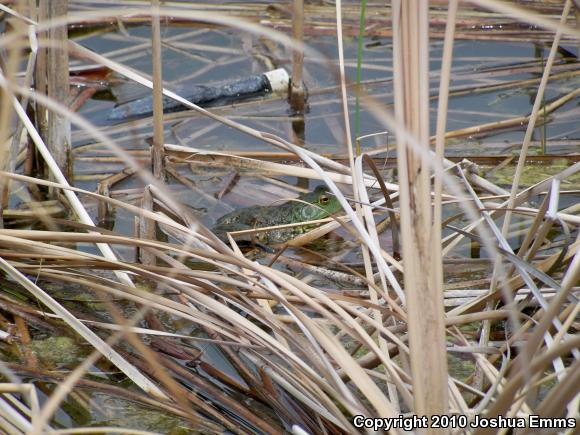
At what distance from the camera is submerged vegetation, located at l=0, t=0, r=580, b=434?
4.17 feet

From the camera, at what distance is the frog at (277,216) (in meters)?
3.17

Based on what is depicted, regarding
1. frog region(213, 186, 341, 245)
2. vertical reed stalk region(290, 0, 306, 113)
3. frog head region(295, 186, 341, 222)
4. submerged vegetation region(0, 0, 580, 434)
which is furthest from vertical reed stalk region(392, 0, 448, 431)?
vertical reed stalk region(290, 0, 306, 113)

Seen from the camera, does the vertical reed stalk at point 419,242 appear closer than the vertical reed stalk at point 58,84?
Yes

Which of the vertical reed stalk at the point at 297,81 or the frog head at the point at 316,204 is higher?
the vertical reed stalk at the point at 297,81

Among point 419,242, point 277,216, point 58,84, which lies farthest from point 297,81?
point 419,242

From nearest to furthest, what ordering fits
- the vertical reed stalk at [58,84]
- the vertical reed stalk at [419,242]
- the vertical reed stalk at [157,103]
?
the vertical reed stalk at [419,242], the vertical reed stalk at [157,103], the vertical reed stalk at [58,84]

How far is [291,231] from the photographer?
11.2 feet

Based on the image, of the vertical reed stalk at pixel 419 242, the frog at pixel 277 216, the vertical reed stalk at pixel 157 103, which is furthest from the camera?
the frog at pixel 277 216

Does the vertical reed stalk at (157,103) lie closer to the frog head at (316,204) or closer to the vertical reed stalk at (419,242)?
the frog head at (316,204)

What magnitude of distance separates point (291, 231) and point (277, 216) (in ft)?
0.31

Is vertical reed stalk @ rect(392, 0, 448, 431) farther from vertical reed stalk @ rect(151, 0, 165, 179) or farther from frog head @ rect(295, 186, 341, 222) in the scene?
frog head @ rect(295, 186, 341, 222)

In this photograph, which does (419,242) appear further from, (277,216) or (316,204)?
(277,216)

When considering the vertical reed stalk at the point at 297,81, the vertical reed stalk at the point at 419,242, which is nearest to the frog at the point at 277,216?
the vertical reed stalk at the point at 297,81

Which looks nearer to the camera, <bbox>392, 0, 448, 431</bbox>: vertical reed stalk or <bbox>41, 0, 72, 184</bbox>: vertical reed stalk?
<bbox>392, 0, 448, 431</bbox>: vertical reed stalk
